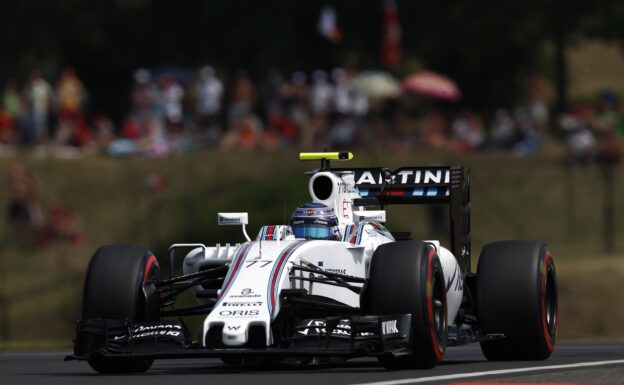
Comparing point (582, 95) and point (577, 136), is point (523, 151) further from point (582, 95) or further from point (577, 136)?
point (582, 95)

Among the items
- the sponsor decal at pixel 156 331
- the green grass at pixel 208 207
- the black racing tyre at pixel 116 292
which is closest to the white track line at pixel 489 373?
the sponsor decal at pixel 156 331

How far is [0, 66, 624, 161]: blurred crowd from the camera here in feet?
124

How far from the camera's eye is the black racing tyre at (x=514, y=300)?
16.7 m

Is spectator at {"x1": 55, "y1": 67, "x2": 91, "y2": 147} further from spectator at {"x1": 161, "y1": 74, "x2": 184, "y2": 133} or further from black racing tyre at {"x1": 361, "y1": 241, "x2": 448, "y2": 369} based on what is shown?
black racing tyre at {"x1": 361, "y1": 241, "x2": 448, "y2": 369}

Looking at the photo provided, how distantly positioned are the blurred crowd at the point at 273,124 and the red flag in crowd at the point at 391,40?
5.66 meters

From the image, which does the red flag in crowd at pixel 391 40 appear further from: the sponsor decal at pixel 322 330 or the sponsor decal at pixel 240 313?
the sponsor decal at pixel 240 313

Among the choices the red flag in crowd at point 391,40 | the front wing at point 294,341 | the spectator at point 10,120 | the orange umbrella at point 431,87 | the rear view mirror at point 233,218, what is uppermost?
the red flag in crowd at point 391,40

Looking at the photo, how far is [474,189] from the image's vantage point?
A: 3891 cm

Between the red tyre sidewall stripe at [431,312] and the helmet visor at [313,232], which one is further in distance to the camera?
the helmet visor at [313,232]

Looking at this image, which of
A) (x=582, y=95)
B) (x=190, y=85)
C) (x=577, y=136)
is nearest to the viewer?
(x=577, y=136)

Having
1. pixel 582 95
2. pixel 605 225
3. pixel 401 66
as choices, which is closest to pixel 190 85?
pixel 401 66

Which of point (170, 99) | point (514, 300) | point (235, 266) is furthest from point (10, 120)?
point (235, 266)

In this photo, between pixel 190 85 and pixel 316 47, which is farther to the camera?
pixel 316 47

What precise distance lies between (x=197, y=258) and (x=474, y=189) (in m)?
22.3
